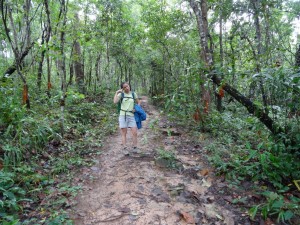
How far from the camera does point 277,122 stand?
5.12 m

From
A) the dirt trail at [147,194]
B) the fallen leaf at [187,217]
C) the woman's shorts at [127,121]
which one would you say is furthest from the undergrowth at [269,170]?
the woman's shorts at [127,121]

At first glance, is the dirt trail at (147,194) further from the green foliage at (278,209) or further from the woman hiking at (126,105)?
the woman hiking at (126,105)

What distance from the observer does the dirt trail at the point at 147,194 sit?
3.65 m

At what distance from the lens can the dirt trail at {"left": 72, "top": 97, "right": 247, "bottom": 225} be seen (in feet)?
12.0

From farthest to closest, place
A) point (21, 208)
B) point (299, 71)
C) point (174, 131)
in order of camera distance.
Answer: point (174, 131) → point (299, 71) → point (21, 208)

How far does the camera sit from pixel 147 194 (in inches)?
168

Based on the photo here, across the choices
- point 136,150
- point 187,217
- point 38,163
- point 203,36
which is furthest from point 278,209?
point 203,36

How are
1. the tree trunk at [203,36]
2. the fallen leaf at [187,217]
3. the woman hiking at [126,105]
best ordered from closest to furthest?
the fallen leaf at [187,217]
the woman hiking at [126,105]
the tree trunk at [203,36]

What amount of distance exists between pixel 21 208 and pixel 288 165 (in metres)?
4.64

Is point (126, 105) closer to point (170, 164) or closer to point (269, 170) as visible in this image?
point (170, 164)

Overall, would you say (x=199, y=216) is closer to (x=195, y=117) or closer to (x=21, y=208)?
(x=21, y=208)

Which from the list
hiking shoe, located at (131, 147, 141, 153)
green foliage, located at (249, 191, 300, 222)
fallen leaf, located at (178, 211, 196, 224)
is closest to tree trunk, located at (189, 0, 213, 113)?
hiking shoe, located at (131, 147, 141, 153)

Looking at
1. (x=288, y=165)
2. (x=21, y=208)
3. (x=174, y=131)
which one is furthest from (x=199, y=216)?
(x=174, y=131)

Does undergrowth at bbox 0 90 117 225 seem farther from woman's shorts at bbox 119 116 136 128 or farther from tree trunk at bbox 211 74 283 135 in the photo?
tree trunk at bbox 211 74 283 135
